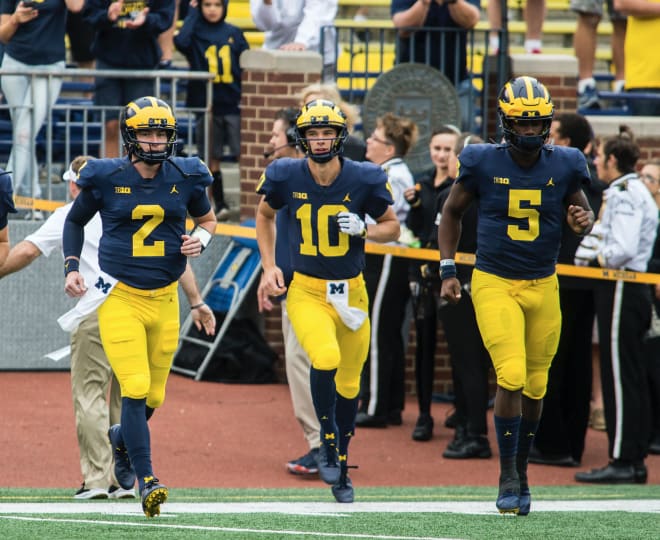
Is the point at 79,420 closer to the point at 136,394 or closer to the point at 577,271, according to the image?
the point at 136,394

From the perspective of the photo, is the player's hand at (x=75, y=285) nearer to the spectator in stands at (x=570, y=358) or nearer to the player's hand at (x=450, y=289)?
the player's hand at (x=450, y=289)

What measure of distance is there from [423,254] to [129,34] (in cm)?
360

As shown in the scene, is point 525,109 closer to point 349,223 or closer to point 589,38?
point 349,223

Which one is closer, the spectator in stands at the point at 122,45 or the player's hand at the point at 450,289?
the player's hand at the point at 450,289

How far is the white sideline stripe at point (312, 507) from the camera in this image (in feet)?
25.4

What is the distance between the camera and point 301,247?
8.28 m

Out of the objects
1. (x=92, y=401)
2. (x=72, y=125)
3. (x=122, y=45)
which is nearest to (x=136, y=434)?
(x=92, y=401)

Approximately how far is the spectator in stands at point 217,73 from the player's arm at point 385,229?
474 cm

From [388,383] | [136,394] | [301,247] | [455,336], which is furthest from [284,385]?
[136,394]

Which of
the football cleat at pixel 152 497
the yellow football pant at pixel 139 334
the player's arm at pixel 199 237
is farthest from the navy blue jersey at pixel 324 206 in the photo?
the football cleat at pixel 152 497

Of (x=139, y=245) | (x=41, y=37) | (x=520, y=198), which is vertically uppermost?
(x=41, y=37)

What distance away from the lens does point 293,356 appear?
966cm

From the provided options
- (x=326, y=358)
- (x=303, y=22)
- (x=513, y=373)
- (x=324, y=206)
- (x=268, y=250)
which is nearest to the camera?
(x=513, y=373)

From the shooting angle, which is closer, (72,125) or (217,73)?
(72,125)
